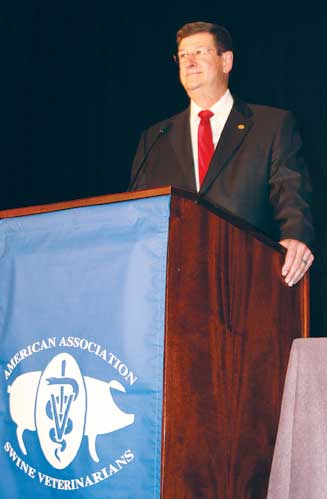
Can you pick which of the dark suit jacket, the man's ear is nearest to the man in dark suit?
the dark suit jacket

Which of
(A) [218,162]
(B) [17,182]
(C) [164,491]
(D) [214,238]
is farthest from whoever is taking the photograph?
(B) [17,182]

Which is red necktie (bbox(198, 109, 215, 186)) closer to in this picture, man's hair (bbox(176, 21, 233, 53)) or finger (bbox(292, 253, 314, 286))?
man's hair (bbox(176, 21, 233, 53))

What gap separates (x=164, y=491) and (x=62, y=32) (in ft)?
9.86

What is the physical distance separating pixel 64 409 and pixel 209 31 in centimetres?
150

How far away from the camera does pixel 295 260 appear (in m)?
1.71

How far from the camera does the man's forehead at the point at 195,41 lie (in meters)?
2.38

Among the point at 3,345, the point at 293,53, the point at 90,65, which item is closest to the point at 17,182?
the point at 90,65

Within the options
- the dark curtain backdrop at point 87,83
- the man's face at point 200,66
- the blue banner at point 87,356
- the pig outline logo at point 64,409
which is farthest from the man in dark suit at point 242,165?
the dark curtain backdrop at point 87,83

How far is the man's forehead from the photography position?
2.38m

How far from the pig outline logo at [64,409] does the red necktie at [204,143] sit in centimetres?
88

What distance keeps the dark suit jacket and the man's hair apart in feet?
1.18

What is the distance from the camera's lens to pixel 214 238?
4.68ft

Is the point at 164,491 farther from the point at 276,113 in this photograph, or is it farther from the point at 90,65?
the point at 90,65

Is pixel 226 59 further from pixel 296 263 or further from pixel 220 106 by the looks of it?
pixel 296 263
